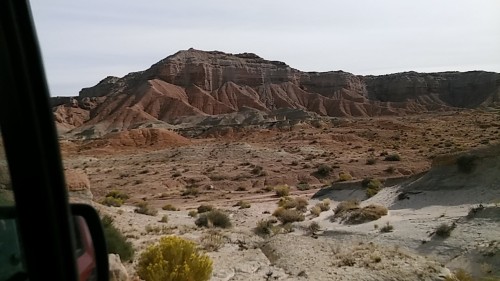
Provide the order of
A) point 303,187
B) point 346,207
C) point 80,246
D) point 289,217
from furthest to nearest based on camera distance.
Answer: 1. point 303,187
2. point 289,217
3. point 346,207
4. point 80,246

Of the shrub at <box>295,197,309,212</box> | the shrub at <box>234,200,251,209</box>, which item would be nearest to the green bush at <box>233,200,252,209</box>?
the shrub at <box>234,200,251,209</box>

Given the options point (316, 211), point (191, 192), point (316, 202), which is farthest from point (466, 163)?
point (191, 192)

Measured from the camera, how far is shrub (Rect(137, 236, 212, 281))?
10562 millimetres

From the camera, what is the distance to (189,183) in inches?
1638

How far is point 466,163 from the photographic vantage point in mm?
23016

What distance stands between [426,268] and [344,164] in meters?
33.0

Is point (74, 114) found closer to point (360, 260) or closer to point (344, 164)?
point (344, 164)

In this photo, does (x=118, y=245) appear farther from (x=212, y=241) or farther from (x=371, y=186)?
(x=371, y=186)

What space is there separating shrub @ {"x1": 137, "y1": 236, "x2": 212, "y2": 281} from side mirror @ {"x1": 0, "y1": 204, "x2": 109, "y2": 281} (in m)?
8.33

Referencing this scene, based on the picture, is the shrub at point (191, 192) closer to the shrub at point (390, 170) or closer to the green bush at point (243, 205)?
the green bush at point (243, 205)

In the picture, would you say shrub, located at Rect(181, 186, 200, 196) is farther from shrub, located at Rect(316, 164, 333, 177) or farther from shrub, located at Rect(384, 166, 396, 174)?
shrub, located at Rect(384, 166, 396, 174)

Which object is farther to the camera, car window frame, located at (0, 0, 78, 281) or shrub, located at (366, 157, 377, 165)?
shrub, located at (366, 157, 377, 165)

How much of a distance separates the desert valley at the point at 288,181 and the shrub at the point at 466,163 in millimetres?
65

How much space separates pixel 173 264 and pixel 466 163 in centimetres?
1635
